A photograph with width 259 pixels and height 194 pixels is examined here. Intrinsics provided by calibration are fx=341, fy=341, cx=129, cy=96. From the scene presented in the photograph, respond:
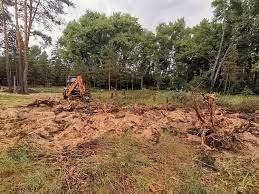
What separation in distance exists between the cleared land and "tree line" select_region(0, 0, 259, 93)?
78.1 feet

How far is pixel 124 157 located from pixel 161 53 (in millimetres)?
35816

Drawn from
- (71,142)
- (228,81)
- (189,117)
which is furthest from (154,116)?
(228,81)

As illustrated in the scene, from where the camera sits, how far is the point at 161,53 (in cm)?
4028

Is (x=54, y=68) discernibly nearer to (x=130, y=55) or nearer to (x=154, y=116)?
(x=130, y=55)

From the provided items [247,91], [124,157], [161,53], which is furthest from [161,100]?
Answer: [161,53]

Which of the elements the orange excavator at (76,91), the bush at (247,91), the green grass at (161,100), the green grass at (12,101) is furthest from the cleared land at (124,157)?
the bush at (247,91)

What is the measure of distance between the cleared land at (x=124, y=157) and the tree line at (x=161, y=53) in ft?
78.1

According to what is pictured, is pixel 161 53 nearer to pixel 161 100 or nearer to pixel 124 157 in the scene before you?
pixel 161 100

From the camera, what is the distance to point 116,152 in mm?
5488

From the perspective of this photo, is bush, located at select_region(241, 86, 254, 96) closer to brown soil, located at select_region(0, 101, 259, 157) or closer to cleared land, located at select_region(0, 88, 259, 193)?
brown soil, located at select_region(0, 101, 259, 157)

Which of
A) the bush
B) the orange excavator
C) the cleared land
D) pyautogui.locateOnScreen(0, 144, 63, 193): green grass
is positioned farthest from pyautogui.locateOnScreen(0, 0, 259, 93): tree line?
pyautogui.locateOnScreen(0, 144, 63, 193): green grass

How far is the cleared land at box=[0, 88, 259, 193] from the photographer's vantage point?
4.36 m

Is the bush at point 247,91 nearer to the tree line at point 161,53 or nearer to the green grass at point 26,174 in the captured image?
the tree line at point 161,53

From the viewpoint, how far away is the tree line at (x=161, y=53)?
1265 inches
